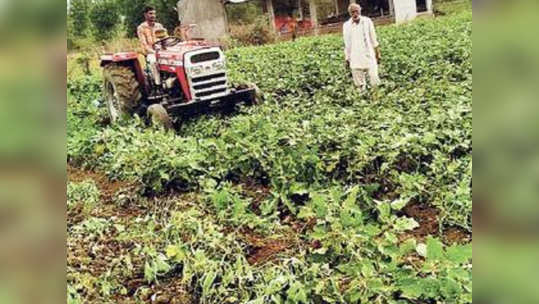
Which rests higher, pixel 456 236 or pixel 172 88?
pixel 172 88

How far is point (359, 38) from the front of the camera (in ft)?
5.36

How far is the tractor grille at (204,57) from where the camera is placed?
8.65ft

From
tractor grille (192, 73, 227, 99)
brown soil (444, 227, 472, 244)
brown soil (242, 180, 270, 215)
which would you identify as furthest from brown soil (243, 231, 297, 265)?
tractor grille (192, 73, 227, 99)

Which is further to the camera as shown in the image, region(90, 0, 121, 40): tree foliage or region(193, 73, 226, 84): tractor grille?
region(193, 73, 226, 84): tractor grille

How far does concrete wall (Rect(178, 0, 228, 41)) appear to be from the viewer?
167cm

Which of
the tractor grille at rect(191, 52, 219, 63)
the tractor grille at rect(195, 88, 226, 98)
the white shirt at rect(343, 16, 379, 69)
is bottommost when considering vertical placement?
the tractor grille at rect(195, 88, 226, 98)

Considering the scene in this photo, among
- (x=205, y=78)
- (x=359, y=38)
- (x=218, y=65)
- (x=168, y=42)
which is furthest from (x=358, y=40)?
(x=205, y=78)

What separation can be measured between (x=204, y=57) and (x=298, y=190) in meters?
1.17

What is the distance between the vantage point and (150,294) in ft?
4.87

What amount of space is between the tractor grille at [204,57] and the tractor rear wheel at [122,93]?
0.29 meters

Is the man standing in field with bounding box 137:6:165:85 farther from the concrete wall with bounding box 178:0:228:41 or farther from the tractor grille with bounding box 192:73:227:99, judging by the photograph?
the tractor grille with bounding box 192:73:227:99

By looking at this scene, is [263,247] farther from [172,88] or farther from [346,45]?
[172,88]

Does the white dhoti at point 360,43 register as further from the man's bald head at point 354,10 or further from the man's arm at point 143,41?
the man's arm at point 143,41

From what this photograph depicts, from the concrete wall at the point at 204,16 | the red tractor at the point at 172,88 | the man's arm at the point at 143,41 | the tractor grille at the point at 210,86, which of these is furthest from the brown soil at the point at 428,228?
the tractor grille at the point at 210,86
